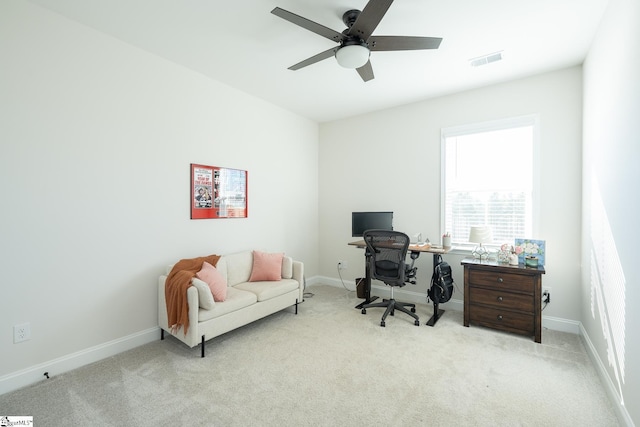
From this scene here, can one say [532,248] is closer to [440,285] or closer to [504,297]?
[504,297]

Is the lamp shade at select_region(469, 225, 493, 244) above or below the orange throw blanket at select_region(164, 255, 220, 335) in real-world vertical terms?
above

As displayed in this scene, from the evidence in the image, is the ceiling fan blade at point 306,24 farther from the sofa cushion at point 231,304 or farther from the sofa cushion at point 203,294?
the sofa cushion at point 231,304

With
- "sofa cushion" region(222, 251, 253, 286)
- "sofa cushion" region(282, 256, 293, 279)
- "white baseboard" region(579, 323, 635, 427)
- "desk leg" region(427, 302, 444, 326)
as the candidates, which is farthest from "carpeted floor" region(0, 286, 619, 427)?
"sofa cushion" region(282, 256, 293, 279)

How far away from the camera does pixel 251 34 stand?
2602 millimetres

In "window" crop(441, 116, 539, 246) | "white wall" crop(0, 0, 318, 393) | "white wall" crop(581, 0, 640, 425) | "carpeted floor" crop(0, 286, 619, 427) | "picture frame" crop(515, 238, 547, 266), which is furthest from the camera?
"window" crop(441, 116, 539, 246)

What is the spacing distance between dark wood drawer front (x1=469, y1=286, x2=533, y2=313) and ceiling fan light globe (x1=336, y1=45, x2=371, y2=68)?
8.90ft

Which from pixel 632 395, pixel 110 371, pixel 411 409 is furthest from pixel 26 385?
pixel 632 395

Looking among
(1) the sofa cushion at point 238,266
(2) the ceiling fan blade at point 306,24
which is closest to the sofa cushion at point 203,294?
(1) the sofa cushion at point 238,266

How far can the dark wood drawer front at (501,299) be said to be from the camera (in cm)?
298

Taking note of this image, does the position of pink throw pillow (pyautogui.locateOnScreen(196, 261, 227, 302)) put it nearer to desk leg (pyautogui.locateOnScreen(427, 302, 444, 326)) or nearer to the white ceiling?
the white ceiling

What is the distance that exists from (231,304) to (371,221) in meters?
2.34

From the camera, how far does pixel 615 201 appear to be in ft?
6.57

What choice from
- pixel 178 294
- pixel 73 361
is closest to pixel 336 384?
pixel 178 294

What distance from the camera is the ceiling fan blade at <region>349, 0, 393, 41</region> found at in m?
1.75
